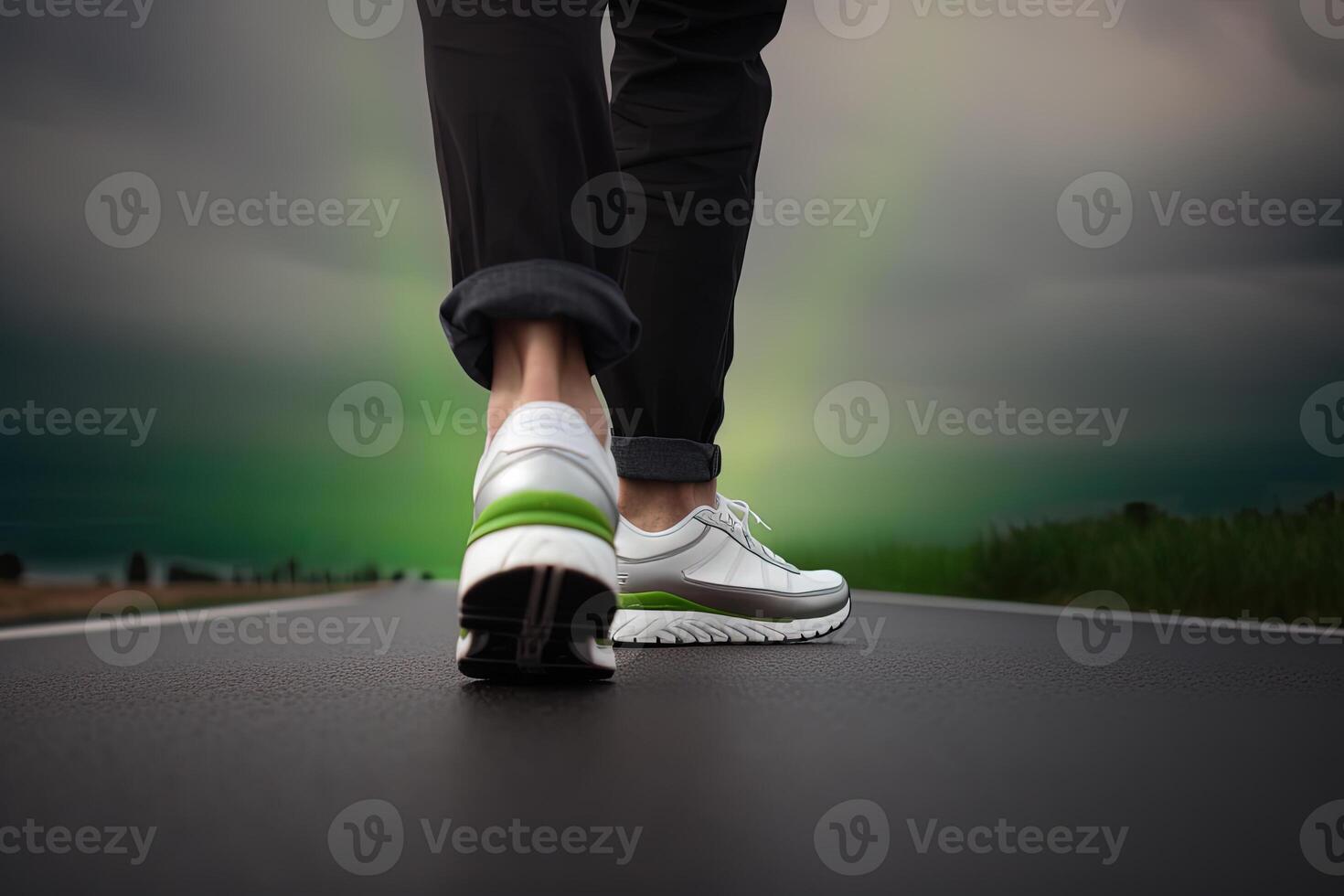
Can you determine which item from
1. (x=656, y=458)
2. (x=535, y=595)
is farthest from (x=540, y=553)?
(x=656, y=458)

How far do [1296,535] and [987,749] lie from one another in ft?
6.88

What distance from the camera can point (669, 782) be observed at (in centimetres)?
58

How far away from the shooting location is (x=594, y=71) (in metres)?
0.94

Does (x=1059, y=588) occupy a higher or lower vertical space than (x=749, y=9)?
lower

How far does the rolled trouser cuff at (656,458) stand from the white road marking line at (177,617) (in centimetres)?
86

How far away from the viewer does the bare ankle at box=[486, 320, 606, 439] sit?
2.97ft

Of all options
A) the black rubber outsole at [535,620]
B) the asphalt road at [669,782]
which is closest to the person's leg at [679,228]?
the asphalt road at [669,782]

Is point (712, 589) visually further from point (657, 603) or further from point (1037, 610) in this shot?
point (1037, 610)

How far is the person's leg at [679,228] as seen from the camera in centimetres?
144

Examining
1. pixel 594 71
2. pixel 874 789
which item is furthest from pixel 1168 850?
pixel 594 71

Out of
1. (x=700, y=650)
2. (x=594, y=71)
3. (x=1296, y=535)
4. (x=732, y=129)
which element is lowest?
(x=700, y=650)

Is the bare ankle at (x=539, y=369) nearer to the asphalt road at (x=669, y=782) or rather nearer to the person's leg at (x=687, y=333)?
the asphalt road at (x=669, y=782)

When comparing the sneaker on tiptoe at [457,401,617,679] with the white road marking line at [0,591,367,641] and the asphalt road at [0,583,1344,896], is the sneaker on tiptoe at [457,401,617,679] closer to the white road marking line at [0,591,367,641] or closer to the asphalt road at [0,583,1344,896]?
the asphalt road at [0,583,1344,896]

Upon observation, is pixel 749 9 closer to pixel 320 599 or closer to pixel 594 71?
pixel 594 71
